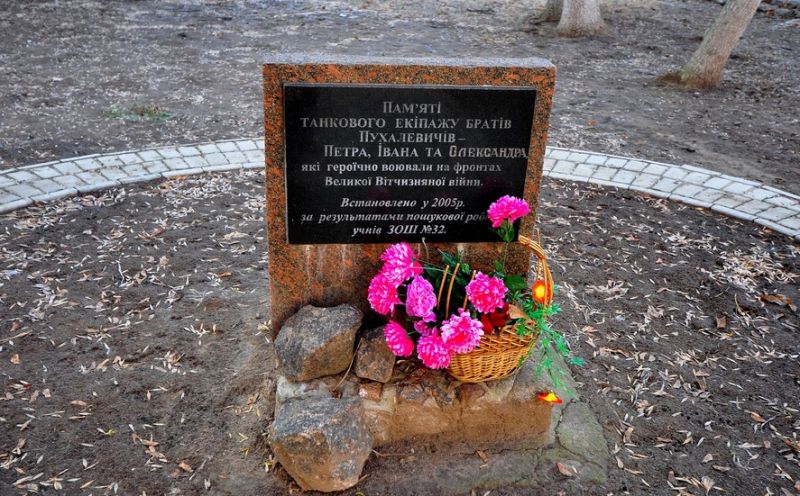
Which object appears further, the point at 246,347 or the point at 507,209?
the point at 246,347

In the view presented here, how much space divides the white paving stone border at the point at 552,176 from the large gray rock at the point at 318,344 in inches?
134

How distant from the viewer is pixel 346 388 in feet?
10.6

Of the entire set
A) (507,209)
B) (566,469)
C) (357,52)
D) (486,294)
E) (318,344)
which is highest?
(507,209)

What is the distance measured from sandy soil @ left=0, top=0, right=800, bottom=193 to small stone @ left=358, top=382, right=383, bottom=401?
4633 millimetres

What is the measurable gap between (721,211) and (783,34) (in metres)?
8.96

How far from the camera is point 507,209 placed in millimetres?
3146

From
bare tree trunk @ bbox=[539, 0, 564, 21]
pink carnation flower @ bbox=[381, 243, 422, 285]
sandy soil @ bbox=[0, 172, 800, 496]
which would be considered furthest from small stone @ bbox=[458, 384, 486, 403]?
bare tree trunk @ bbox=[539, 0, 564, 21]

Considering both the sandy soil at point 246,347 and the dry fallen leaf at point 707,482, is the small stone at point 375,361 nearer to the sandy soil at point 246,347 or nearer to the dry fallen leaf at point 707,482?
the sandy soil at point 246,347

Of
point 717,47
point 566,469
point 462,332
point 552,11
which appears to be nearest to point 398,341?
point 462,332

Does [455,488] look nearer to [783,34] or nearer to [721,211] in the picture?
[721,211]

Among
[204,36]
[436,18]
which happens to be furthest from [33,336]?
[436,18]

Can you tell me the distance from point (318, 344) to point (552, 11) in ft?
38.8

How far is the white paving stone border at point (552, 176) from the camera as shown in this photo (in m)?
5.68

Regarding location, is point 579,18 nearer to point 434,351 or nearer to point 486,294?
point 486,294
